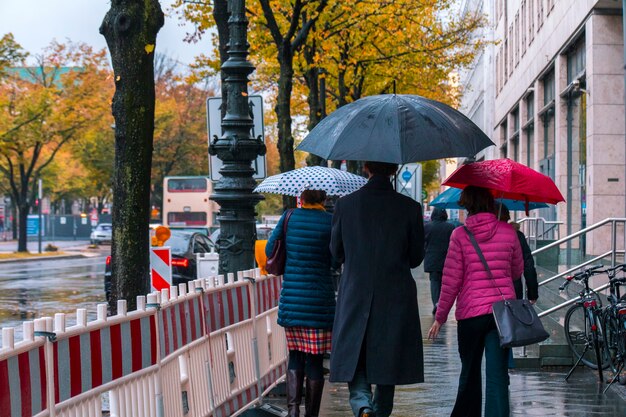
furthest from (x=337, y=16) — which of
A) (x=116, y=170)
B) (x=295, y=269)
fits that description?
(x=295, y=269)

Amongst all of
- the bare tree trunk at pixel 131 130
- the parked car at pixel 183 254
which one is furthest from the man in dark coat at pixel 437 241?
the bare tree trunk at pixel 131 130

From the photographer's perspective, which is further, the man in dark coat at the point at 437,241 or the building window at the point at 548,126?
the building window at the point at 548,126

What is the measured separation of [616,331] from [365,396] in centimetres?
499

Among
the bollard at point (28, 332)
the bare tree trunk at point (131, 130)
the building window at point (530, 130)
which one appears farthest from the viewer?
the building window at point (530, 130)

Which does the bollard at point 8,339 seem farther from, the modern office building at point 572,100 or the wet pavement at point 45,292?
the wet pavement at point 45,292

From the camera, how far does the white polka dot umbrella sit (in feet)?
31.8

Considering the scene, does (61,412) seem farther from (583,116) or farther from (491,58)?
(491,58)

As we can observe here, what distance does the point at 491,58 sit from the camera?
56188mm

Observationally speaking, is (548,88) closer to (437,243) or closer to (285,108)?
(285,108)

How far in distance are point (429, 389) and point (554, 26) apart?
19.6 metres

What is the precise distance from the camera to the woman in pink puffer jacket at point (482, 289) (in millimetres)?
7543

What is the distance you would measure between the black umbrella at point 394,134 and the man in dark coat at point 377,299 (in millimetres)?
296

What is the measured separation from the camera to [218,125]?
1477 centimetres

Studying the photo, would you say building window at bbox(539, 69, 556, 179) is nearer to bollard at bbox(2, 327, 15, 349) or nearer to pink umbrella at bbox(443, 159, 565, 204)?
pink umbrella at bbox(443, 159, 565, 204)
